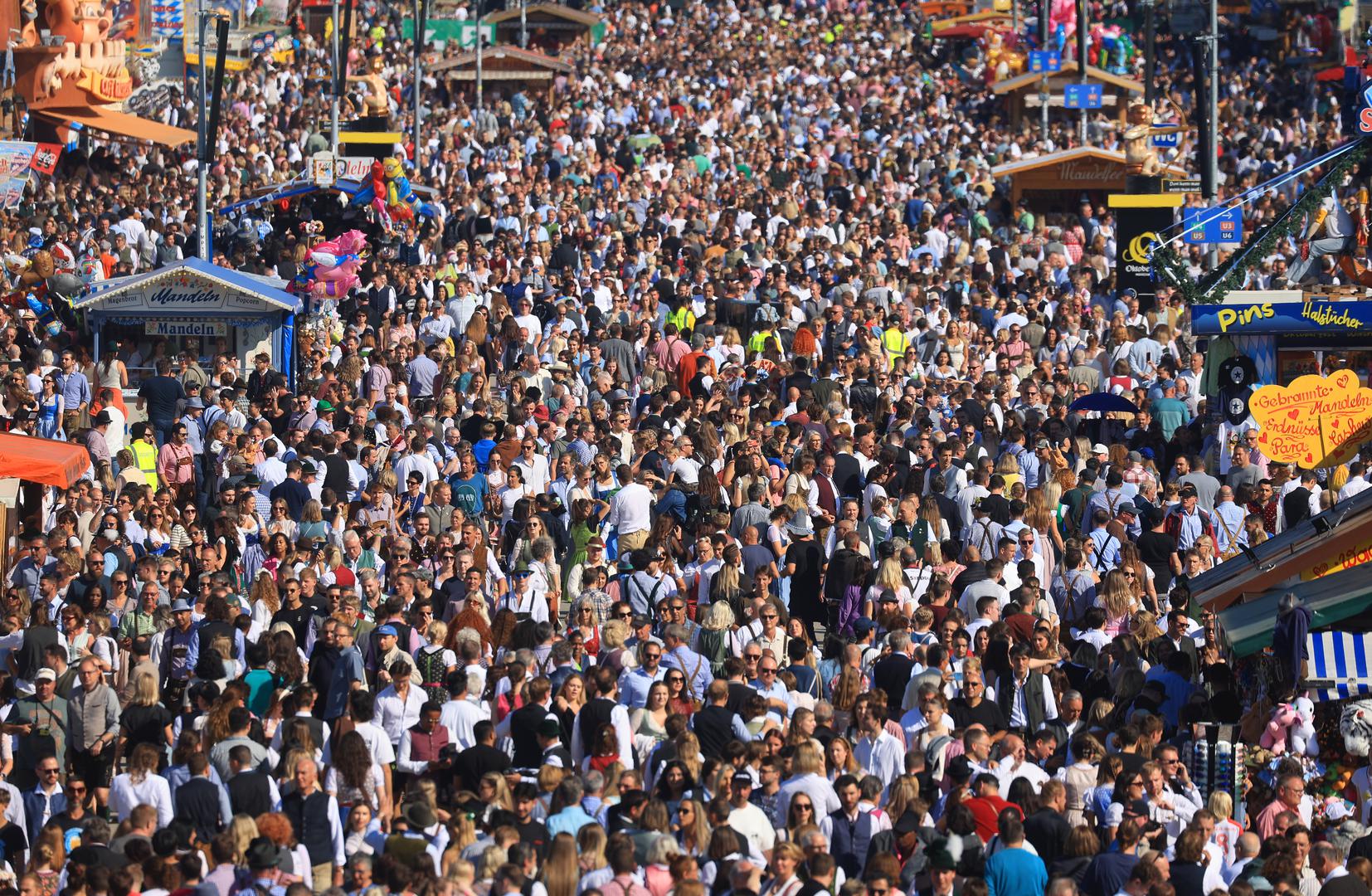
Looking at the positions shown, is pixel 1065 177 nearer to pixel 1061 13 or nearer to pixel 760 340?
pixel 760 340

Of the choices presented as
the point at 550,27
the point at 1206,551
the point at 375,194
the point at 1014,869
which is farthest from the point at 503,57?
the point at 1014,869

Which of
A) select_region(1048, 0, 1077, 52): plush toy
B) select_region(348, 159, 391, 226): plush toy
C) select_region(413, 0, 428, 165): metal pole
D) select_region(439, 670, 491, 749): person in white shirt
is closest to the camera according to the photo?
select_region(439, 670, 491, 749): person in white shirt

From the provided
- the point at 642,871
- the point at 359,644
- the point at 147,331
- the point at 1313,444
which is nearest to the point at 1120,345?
the point at 1313,444

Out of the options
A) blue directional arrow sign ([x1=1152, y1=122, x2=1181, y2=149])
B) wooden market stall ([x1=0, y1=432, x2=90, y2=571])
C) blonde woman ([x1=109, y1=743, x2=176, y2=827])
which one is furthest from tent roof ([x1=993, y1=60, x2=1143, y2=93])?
blonde woman ([x1=109, y1=743, x2=176, y2=827])

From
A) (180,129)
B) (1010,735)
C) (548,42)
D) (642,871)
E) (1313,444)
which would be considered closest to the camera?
(642,871)

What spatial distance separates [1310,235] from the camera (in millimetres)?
22672

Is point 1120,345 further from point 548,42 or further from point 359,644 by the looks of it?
point 548,42

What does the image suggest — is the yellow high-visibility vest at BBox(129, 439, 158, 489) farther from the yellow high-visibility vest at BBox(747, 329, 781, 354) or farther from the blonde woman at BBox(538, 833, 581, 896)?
the blonde woman at BBox(538, 833, 581, 896)

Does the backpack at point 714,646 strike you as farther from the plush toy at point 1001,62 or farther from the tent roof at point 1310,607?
the plush toy at point 1001,62

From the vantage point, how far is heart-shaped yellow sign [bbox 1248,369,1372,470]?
16656mm

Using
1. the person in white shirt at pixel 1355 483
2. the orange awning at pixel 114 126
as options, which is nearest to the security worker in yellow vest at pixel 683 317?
the person in white shirt at pixel 1355 483

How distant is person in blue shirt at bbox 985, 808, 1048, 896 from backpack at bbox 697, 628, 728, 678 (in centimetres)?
363

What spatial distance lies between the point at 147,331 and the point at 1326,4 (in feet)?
117

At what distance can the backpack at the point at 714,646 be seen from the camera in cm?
1477
